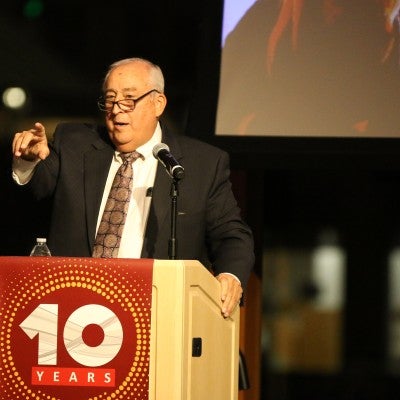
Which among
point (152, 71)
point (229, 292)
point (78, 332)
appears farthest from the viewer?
point (152, 71)

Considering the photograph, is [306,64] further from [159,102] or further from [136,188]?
[136,188]

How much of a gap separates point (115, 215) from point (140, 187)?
0.53 feet

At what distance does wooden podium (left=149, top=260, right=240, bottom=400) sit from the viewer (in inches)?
110

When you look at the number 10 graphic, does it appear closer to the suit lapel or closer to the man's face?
the suit lapel

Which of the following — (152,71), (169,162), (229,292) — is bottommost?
(229,292)

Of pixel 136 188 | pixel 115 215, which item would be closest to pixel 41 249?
pixel 115 215

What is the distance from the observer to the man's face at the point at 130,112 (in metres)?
3.43

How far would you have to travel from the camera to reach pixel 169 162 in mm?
3068

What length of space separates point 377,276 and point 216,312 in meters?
2.82

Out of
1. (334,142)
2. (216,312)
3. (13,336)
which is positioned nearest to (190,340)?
(216,312)

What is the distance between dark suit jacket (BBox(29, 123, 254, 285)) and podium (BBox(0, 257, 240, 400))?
1.54ft

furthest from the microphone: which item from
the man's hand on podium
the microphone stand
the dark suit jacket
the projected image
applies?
the projected image

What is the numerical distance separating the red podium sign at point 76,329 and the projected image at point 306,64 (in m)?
2.16

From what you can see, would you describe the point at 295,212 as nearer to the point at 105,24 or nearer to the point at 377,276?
the point at 377,276
